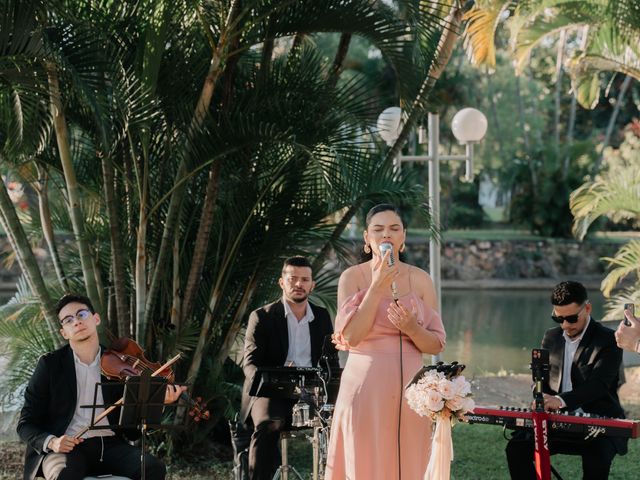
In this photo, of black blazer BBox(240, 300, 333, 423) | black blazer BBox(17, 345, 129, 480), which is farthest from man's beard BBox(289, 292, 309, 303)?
black blazer BBox(17, 345, 129, 480)

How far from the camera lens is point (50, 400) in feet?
18.0

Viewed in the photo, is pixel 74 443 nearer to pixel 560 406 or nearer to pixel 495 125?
pixel 560 406

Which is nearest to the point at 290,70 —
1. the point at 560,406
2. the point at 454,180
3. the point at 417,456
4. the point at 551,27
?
the point at 560,406

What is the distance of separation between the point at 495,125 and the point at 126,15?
118 ft

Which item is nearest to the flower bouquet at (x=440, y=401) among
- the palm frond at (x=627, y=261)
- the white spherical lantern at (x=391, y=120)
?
the white spherical lantern at (x=391, y=120)

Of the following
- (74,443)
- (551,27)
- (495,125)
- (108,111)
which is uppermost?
(495,125)

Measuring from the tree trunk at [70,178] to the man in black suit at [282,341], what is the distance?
1.48 meters

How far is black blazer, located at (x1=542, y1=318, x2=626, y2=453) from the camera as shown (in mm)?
6047

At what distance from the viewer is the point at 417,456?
14.8 ft

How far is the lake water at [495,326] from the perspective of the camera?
54.9 ft

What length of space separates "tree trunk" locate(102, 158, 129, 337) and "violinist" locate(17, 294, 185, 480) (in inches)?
75.9

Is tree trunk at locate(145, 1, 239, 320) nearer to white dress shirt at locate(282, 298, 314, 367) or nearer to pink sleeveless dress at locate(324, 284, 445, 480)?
white dress shirt at locate(282, 298, 314, 367)

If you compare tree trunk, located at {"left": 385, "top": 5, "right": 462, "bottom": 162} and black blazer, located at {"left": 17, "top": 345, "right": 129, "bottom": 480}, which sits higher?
tree trunk, located at {"left": 385, "top": 5, "right": 462, "bottom": 162}

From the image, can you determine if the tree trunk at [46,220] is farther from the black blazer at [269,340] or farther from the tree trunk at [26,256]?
the black blazer at [269,340]
